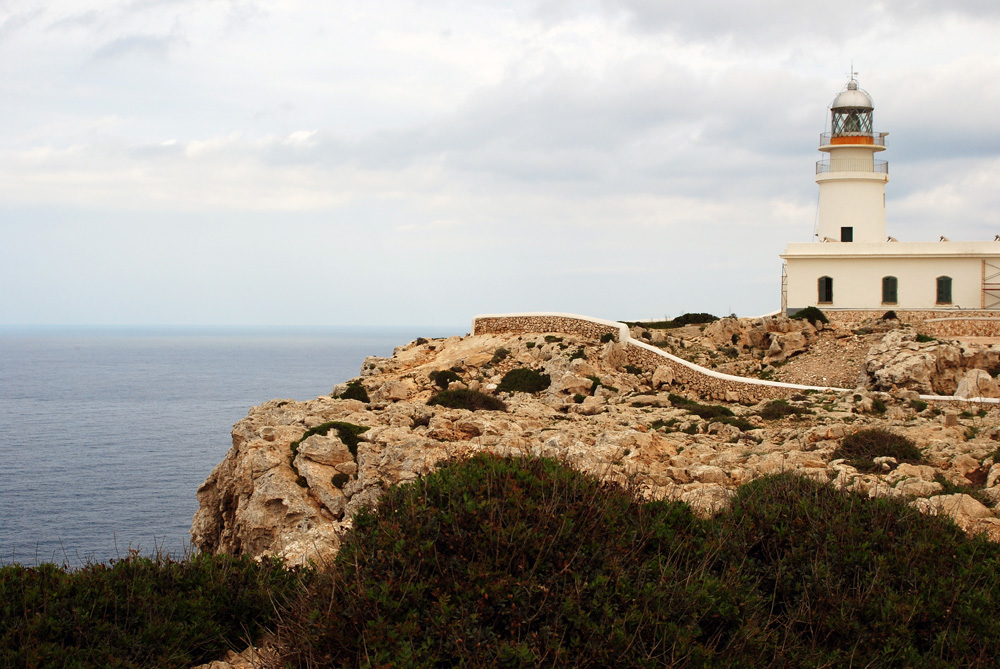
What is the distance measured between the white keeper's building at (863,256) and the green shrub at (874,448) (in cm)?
1986

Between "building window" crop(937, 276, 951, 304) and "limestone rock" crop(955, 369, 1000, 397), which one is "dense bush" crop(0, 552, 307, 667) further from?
"building window" crop(937, 276, 951, 304)

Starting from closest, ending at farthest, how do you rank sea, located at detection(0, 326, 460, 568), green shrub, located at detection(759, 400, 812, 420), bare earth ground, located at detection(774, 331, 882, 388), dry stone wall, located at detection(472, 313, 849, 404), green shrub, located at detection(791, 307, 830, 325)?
1. green shrub, located at detection(759, 400, 812, 420)
2. dry stone wall, located at detection(472, 313, 849, 404)
3. bare earth ground, located at detection(774, 331, 882, 388)
4. sea, located at detection(0, 326, 460, 568)
5. green shrub, located at detection(791, 307, 830, 325)

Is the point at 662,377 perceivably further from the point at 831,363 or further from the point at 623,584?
the point at 623,584

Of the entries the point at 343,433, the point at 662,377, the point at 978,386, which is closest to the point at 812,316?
the point at 662,377

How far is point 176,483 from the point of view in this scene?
37.0 meters

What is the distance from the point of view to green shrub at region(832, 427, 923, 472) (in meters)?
13.5

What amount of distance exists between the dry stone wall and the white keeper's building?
30.7ft

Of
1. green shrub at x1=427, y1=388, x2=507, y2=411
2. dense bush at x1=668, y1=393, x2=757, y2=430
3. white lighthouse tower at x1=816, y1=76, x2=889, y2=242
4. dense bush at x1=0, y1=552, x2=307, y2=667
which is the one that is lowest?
dense bush at x1=0, y1=552, x2=307, y2=667

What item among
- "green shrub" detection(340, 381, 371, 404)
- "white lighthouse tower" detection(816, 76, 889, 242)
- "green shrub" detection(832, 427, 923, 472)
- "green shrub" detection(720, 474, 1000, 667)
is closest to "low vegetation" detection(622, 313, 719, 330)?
"white lighthouse tower" detection(816, 76, 889, 242)

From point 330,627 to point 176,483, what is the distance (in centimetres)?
3370

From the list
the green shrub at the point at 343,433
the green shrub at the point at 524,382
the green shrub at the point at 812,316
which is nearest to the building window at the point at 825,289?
the green shrub at the point at 812,316

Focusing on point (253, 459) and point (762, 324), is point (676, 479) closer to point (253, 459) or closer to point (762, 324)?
point (253, 459)

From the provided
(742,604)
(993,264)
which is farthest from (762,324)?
(742,604)

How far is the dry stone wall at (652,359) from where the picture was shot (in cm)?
2411
